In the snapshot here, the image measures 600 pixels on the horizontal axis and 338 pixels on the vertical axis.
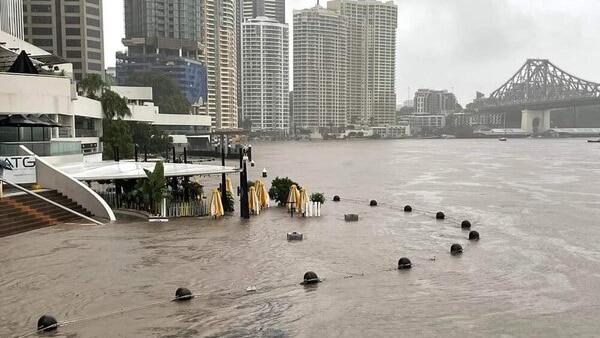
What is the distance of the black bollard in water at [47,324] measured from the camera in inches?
425

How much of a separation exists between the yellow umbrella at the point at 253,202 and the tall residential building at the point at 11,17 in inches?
1901

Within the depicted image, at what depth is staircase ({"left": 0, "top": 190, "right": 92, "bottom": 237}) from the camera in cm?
1947

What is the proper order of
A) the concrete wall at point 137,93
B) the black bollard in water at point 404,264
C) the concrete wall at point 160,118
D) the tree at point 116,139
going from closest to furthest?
the black bollard in water at point 404,264 < the tree at point 116,139 < the concrete wall at point 160,118 < the concrete wall at point 137,93

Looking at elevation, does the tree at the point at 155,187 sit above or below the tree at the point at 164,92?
below

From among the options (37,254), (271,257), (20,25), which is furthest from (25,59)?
(20,25)

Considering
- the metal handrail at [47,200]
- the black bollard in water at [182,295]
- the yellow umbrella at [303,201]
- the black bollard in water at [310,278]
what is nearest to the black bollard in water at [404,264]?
the black bollard in water at [310,278]

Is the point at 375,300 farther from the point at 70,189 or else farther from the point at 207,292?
the point at 70,189

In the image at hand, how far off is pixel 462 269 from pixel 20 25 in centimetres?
7057

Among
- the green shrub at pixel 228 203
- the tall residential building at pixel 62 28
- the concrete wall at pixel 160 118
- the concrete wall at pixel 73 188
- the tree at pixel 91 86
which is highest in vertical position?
the tall residential building at pixel 62 28

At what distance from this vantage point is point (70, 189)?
2231 centimetres

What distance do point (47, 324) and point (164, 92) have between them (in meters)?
110

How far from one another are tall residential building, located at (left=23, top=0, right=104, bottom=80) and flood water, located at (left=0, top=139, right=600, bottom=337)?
275ft

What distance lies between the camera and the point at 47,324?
1081 centimetres

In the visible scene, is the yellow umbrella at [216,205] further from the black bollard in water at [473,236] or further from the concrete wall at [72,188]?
the black bollard in water at [473,236]
